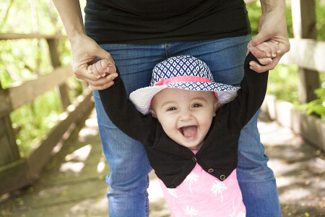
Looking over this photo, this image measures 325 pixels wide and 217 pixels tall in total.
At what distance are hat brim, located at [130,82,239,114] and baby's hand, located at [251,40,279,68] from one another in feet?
0.67

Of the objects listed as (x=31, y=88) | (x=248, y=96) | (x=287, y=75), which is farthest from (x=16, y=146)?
(x=287, y=75)

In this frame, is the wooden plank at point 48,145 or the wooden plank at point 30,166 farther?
the wooden plank at point 48,145

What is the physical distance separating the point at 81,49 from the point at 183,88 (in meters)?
0.42

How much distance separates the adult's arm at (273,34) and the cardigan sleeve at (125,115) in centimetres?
51

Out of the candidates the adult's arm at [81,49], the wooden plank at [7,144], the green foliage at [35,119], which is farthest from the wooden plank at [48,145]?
the adult's arm at [81,49]

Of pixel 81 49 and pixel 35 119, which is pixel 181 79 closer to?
pixel 81 49

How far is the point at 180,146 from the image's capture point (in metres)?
1.53

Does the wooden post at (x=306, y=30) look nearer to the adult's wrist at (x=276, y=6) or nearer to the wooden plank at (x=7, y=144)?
the adult's wrist at (x=276, y=6)

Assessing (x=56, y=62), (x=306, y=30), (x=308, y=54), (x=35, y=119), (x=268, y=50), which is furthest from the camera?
(x=35, y=119)

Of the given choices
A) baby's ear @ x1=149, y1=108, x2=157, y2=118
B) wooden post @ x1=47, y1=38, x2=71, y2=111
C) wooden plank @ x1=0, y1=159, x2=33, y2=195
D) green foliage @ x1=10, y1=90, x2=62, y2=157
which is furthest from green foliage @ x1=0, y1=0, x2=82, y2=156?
baby's ear @ x1=149, y1=108, x2=157, y2=118

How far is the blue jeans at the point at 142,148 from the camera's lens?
1.57 metres

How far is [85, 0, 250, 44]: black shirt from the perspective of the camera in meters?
1.50

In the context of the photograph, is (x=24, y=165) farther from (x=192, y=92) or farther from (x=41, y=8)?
(x=41, y=8)

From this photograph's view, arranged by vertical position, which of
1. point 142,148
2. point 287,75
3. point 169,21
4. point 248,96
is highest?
point 169,21
